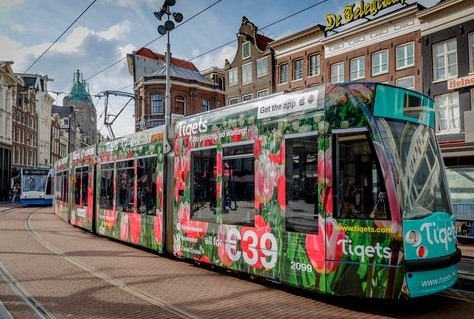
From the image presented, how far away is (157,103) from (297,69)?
17259 mm

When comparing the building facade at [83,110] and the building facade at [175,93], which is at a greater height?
the building facade at [83,110]

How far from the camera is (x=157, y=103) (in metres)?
43.8

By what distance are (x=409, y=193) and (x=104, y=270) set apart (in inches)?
228

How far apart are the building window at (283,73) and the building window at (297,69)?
89cm

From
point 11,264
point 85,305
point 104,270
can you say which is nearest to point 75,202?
point 11,264

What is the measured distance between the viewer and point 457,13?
→ 21.4 meters

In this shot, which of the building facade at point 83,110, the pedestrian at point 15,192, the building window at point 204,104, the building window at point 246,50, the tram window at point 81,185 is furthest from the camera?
the building facade at point 83,110

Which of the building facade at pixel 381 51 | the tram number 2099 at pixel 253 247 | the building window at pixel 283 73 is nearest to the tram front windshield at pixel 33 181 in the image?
the building window at pixel 283 73

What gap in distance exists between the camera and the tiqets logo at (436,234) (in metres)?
5.64

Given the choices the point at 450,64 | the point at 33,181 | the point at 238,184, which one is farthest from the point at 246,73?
the point at 238,184

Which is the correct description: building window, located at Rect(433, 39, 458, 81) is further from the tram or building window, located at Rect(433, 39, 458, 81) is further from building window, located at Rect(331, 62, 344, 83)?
the tram

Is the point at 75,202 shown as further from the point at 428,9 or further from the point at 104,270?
the point at 428,9

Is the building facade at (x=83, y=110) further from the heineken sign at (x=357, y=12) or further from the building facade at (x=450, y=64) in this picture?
the building facade at (x=450, y=64)

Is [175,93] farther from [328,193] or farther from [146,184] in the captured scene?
[328,193]
